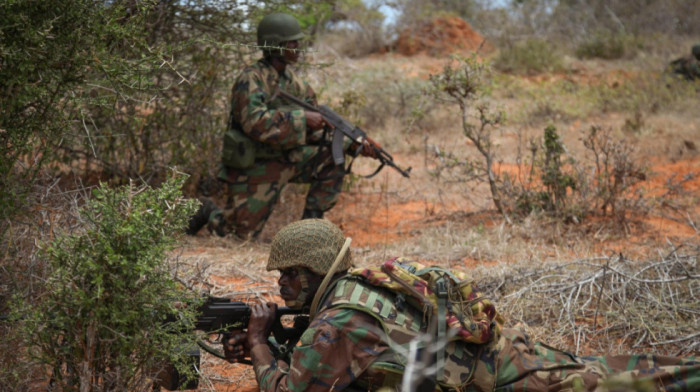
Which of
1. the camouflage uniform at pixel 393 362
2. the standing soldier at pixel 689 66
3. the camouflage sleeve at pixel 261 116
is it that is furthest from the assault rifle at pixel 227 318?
the standing soldier at pixel 689 66

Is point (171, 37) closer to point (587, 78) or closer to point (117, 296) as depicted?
point (117, 296)

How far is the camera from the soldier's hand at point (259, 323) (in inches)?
110

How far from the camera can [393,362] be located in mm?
2584

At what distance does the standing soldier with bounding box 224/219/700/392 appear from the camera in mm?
2529

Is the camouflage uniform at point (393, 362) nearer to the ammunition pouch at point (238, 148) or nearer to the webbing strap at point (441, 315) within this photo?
the webbing strap at point (441, 315)

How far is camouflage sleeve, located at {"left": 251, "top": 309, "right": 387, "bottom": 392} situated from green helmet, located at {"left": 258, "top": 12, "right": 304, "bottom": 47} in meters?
3.22

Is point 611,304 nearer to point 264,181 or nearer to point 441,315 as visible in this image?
point 441,315

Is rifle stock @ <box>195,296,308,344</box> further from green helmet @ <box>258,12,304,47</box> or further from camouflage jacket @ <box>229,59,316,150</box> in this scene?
green helmet @ <box>258,12,304,47</box>

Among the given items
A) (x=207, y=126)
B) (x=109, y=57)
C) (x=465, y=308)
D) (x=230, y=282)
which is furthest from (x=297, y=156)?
(x=465, y=308)

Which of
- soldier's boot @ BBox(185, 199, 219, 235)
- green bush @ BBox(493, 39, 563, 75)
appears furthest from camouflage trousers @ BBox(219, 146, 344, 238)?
green bush @ BBox(493, 39, 563, 75)

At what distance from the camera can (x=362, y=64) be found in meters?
14.3

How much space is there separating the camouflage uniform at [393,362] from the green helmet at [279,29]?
3104 millimetres

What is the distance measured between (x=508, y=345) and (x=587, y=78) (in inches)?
466

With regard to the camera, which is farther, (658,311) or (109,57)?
(658,311)
